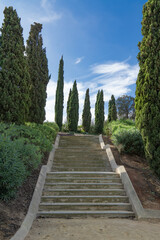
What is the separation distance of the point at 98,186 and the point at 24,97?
522 centimetres

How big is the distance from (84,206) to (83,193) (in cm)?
54

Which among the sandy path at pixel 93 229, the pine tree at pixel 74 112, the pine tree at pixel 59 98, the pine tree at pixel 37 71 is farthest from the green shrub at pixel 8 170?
the pine tree at pixel 59 98

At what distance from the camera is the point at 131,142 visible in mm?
7949

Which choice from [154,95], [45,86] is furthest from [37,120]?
[154,95]

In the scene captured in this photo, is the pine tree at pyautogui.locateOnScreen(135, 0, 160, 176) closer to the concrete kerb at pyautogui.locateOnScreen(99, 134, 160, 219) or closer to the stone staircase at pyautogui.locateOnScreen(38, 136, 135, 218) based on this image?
the concrete kerb at pyautogui.locateOnScreen(99, 134, 160, 219)

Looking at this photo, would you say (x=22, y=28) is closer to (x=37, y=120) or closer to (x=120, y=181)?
(x=37, y=120)

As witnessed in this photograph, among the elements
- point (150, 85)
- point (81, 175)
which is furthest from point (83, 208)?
point (150, 85)

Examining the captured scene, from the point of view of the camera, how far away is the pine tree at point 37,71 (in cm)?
994

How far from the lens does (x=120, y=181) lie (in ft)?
18.5

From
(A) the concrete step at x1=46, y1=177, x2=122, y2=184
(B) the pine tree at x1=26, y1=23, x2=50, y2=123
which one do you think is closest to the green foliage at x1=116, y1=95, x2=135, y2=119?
(B) the pine tree at x1=26, y1=23, x2=50, y2=123

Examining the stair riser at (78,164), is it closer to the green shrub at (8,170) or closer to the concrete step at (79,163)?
the concrete step at (79,163)

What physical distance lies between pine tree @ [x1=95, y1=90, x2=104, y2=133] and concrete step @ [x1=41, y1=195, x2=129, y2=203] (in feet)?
54.0

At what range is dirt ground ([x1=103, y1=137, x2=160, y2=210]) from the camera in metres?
4.62

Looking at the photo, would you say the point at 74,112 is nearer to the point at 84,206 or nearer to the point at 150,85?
the point at 150,85
